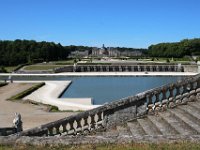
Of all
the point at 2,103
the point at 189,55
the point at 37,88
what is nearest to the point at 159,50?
the point at 189,55

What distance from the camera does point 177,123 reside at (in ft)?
25.7

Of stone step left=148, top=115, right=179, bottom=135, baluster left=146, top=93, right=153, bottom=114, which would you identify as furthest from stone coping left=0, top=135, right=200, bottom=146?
baluster left=146, top=93, right=153, bottom=114

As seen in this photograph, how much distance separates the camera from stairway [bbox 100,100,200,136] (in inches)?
290

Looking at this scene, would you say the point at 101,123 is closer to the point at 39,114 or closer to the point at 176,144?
the point at 176,144

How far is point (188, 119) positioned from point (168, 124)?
411 millimetres

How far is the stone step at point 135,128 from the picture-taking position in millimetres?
7883

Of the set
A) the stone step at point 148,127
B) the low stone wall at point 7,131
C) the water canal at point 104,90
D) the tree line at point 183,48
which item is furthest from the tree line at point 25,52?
the stone step at point 148,127

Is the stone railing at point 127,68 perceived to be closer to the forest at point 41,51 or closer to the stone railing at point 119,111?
the forest at point 41,51

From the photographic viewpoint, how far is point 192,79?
31.7 ft

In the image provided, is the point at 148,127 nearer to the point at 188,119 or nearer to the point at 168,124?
the point at 168,124

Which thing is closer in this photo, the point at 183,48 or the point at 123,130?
the point at 123,130

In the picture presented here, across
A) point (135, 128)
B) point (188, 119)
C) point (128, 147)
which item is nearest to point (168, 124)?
point (188, 119)

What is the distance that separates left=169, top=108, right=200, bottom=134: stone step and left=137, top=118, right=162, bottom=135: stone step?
59 centimetres

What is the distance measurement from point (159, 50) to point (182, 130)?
5632 inches
